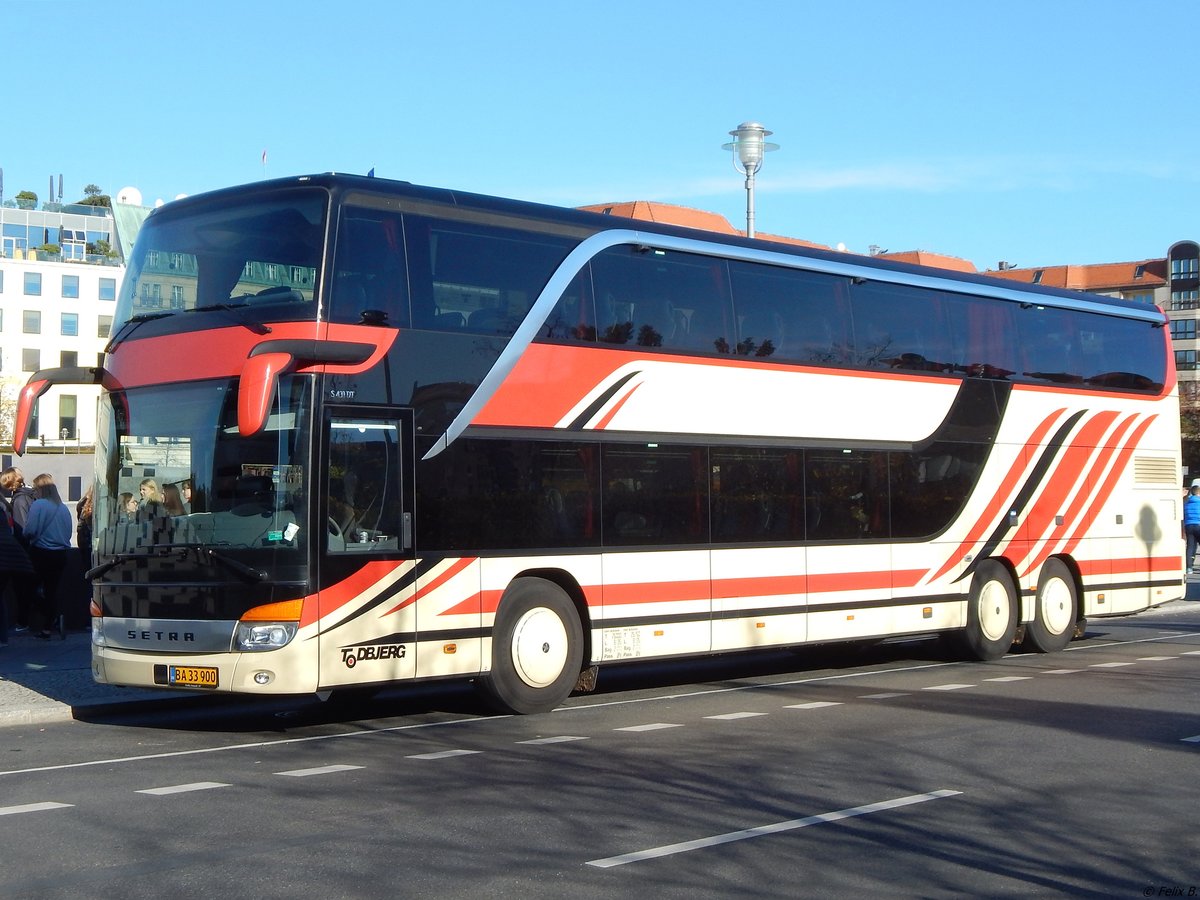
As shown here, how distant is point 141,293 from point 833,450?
24.2 ft

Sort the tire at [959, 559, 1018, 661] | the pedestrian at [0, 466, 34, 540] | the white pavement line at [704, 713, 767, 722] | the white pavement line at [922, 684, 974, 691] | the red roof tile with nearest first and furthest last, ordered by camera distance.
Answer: the white pavement line at [704, 713, 767, 722]
the white pavement line at [922, 684, 974, 691]
the tire at [959, 559, 1018, 661]
the pedestrian at [0, 466, 34, 540]
the red roof tile

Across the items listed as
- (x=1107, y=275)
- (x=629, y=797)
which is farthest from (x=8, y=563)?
(x=1107, y=275)

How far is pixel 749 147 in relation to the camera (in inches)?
955

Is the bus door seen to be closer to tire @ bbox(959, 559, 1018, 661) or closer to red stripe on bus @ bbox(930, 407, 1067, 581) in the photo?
red stripe on bus @ bbox(930, 407, 1067, 581)

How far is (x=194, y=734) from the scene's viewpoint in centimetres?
1287

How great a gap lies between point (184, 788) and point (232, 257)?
4697mm

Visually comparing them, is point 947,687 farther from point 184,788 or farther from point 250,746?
point 184,788

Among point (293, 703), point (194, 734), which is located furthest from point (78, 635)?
point (194, 734)

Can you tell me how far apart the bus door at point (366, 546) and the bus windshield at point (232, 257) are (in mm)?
1107

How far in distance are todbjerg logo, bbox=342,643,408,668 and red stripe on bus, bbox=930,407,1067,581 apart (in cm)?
766

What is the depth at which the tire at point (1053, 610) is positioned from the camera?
1961 cm

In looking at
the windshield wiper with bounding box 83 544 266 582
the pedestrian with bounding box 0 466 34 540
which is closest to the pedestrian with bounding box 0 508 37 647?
the pedestrian with bounding box 0 466 34 540

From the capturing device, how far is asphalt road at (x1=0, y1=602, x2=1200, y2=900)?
7.24m

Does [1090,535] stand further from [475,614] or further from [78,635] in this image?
[78,635]
